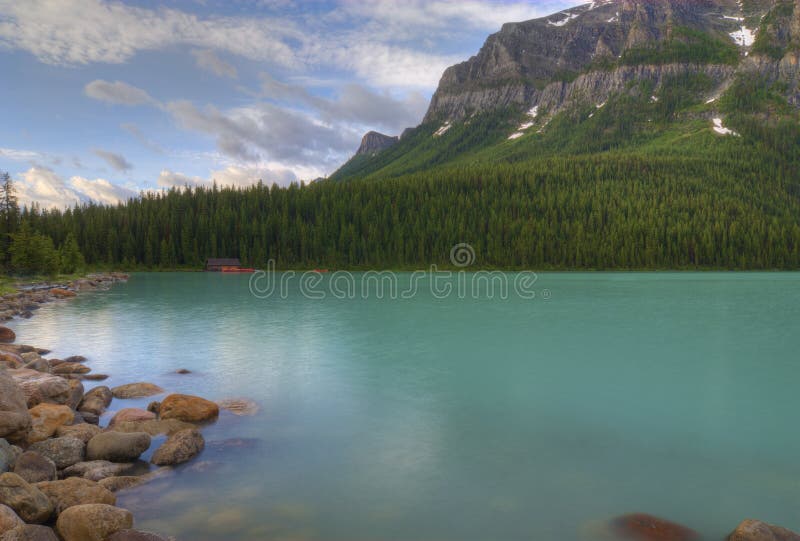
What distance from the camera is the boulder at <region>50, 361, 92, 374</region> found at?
75.8 ft

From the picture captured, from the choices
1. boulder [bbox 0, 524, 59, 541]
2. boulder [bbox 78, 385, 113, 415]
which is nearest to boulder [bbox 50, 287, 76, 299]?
boulder [bbox 78, 385, 113, 415]

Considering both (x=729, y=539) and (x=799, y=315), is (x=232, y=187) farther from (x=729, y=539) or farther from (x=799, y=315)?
(x=729, y=539)

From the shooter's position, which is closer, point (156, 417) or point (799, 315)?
point (156, 417)

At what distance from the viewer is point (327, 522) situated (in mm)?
10828

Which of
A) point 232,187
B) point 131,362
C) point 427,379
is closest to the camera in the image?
point 427,379

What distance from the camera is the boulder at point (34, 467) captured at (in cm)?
1139

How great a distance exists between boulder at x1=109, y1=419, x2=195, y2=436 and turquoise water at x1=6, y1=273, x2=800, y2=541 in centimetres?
109

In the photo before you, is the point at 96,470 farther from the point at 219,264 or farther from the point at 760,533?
the point at 219,264

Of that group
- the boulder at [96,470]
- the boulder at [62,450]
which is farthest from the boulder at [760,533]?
the boulder at [62,450]

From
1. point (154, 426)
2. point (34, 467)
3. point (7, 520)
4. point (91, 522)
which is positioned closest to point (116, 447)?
point (34, 467)

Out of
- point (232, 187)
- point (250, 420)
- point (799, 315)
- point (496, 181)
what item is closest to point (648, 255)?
point (496, 181)

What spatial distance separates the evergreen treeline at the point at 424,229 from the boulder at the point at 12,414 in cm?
13880

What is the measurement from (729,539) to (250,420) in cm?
1372

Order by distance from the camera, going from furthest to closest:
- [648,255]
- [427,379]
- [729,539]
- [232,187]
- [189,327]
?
[232,187], [648,255], [189,327], [427,379], [729,539]
